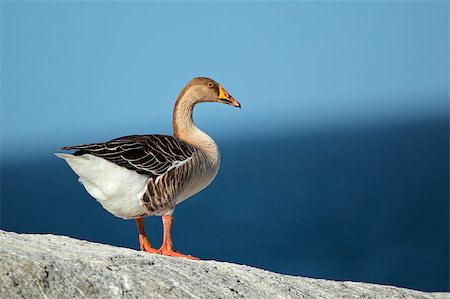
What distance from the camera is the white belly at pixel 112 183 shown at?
1056cm

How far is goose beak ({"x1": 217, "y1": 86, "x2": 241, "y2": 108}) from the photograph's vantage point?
12586 millimetres

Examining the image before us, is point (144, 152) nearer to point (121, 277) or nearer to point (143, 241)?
point (143, 241)

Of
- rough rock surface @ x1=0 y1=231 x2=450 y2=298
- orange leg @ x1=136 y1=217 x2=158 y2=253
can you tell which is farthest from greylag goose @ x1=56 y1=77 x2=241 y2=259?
rough rock surface @ x1=0 y1=231 x2=450 y2=298

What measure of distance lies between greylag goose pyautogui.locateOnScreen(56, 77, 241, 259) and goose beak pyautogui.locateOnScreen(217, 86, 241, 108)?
1.26m

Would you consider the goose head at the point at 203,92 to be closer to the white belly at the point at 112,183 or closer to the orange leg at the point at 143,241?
the white belly at the point at 112,183

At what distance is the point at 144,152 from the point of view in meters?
11.0

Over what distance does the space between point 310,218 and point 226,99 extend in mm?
58101

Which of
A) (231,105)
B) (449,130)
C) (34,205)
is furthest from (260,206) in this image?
(449,130)

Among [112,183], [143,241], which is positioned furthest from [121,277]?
[143,241]

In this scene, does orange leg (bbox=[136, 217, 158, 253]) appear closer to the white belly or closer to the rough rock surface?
the white belly

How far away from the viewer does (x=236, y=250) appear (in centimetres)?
6009

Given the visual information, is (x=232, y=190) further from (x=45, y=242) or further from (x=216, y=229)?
(x=45, y=242)

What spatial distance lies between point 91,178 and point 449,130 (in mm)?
148927

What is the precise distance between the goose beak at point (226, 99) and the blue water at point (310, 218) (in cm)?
3164
